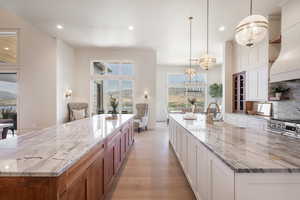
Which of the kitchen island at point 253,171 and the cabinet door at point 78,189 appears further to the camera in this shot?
the cabinet door at point 78,189

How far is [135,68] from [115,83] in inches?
47.5

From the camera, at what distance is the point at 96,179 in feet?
5.56

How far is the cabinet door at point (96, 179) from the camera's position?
152cm

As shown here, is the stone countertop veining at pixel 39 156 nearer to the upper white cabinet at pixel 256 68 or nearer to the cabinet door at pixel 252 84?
the upper white cabinet at pixel 256 68

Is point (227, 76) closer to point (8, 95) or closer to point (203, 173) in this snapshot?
point (203, 173)

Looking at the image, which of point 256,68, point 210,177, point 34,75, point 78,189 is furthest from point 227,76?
point 34,75

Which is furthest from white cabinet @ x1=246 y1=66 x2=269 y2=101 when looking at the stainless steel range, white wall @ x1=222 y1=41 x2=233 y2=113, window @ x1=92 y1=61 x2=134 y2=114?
window @ x1=92 y1=61 x2=134 y2=114

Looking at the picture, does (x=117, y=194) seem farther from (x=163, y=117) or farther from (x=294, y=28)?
(x=163, y=117)

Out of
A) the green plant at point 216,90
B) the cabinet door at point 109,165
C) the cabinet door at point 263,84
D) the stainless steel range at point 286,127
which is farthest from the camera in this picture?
the green plant at point 216,90

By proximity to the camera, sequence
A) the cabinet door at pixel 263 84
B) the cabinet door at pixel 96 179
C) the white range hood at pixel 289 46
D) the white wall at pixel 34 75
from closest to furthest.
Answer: the cabinet door at pixel 96 179
the white range hood at pixel 289 46
the cabinet door at pixel 263 84
the white wall at pixel 34 75

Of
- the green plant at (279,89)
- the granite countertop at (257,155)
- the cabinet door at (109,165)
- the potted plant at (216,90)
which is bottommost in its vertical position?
the cabinet door at (109,165)

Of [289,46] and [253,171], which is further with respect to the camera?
[289,46]

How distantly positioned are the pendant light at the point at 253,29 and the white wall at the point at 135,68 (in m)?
5.24

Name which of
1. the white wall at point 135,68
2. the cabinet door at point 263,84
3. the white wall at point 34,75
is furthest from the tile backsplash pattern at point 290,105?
the white wall at point 34,75
